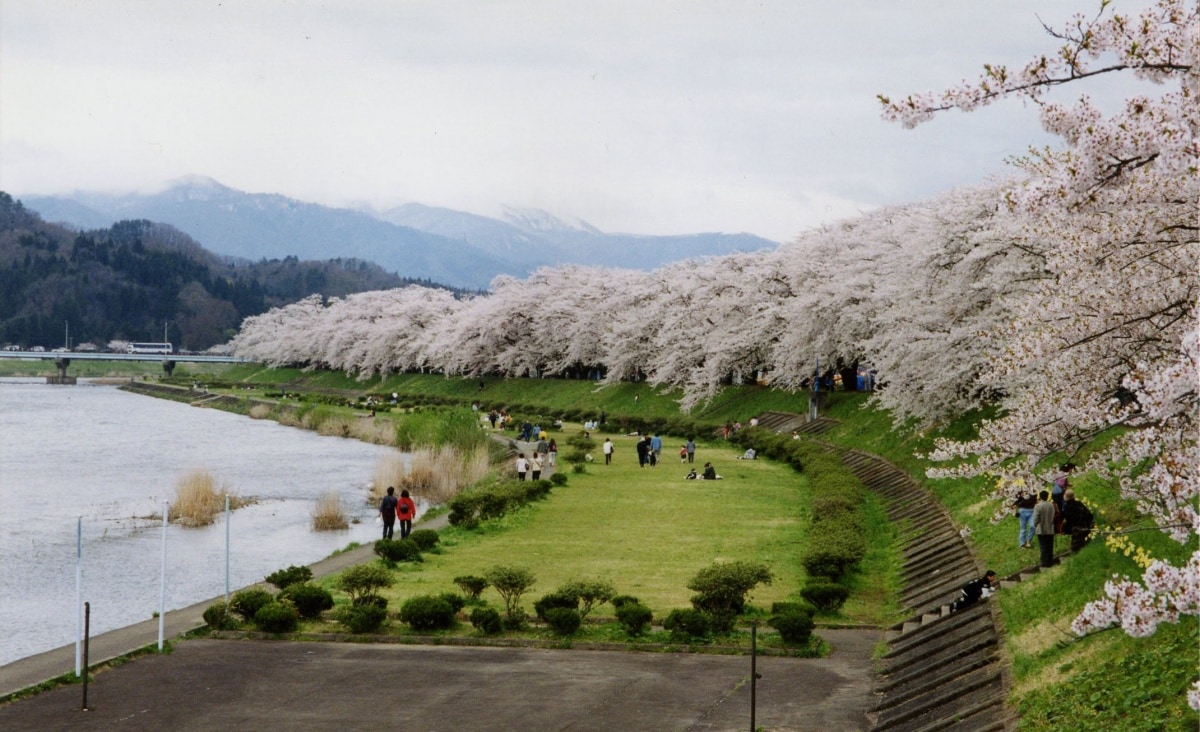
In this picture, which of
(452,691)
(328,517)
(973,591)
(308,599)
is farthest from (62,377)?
(973,591)

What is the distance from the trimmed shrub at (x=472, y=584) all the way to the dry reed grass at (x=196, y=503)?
60.1 ft

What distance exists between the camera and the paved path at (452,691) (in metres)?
17.2

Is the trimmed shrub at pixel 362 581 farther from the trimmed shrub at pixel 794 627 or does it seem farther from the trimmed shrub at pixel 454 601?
the trimmed shrub at pixel 794 627

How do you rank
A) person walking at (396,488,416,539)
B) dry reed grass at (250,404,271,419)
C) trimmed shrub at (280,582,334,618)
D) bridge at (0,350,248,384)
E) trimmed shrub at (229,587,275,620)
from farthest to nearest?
1. bridge at (0,350,248,384)
2. dry reed grass at (250,404,271,419)
3. person walking at (396,488,416,539)
4. trimmed shrub at (280,582,334,618)
5. trimmed shrub at (229,587,275,620)

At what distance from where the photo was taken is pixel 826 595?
24.1 m

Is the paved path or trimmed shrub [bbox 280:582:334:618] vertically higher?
Answer: trimmed shrub [bbox 280:582:334:618]

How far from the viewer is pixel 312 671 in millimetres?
20297

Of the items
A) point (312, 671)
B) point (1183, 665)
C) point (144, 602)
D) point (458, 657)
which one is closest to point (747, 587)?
point (458, 657)

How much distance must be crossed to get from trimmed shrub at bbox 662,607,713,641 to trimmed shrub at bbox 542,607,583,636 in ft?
5.54

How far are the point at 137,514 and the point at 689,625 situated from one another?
92.3 ft

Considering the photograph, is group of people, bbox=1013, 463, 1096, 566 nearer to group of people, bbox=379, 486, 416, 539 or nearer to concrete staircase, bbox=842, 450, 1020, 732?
concrete staircase, bbox=842, 450, 1020, 732

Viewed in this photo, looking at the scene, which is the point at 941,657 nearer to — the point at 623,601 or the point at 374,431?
the point at 623,601

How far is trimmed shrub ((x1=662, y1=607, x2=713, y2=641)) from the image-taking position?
21.9 m

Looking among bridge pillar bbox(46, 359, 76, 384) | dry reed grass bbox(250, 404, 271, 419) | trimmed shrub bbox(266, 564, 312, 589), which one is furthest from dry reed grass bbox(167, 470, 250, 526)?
bridge pillar bbox(46, 359, 76, 384)
